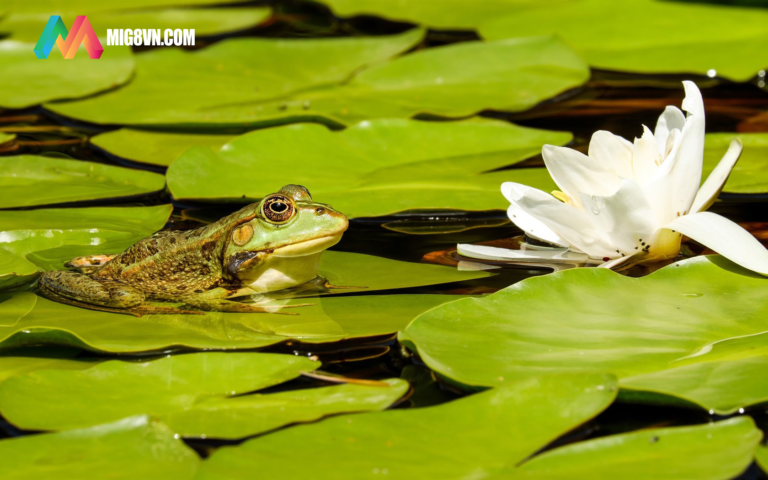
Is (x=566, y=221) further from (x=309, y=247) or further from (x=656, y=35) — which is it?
(x=656, y=35)

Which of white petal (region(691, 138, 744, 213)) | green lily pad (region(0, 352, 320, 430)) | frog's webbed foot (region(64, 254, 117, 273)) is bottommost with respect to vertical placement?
green lily pad (region(0, 352, 320, 430))

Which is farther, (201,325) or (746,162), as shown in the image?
(746,162)

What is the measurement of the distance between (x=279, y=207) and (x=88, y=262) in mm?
930

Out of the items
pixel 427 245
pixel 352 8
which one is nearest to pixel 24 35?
pixel 352 8

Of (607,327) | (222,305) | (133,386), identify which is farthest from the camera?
(222,305)

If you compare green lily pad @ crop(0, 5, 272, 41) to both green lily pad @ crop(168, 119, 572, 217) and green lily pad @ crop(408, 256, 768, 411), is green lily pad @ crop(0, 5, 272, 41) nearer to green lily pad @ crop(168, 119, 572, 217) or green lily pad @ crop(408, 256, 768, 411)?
green lily pad @ crop(168, 119, 572, 217)

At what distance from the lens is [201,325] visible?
2.75 m

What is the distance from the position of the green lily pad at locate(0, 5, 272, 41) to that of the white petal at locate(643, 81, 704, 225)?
540 centimetres

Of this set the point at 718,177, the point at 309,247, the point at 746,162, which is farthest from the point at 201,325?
the point at 746,162

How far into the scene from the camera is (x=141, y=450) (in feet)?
6.38

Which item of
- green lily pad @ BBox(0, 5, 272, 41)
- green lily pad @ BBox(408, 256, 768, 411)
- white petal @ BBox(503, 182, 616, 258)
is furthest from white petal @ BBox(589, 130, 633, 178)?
green lily pad @ BBox(0, 5, 272, 41)

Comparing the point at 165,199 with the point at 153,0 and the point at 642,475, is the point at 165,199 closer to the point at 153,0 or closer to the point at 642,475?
the point at 642,475

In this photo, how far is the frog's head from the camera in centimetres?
318

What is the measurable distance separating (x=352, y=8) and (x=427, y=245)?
4.57 metres
